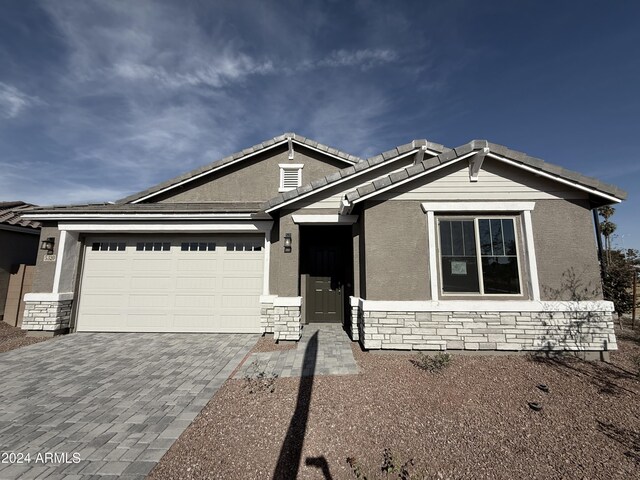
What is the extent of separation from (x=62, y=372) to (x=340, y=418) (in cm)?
548

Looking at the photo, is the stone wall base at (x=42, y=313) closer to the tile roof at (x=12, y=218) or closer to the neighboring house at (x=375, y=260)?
the neighboring house at (x=375, y=260)

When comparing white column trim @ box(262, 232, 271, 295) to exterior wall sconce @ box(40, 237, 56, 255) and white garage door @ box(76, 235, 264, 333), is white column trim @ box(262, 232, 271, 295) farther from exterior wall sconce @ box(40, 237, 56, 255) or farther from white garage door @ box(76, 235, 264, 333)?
exterior wall sconce @ box(40, 237, 56, 255)

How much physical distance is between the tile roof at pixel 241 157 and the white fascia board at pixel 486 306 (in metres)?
6.46

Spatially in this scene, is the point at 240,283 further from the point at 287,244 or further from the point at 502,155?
the point at 502,155

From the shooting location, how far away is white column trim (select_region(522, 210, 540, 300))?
19.2 ft

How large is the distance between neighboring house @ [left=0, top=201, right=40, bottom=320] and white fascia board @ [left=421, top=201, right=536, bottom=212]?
1225 centimetres

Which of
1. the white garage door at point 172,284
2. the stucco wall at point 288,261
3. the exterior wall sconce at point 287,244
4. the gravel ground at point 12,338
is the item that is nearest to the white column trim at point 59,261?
the white garage door at point 172,284

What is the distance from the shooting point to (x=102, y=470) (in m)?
2.77

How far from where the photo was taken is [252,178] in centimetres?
1070

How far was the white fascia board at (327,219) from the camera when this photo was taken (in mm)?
7219

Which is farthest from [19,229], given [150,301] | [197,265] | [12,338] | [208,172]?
[197,265]

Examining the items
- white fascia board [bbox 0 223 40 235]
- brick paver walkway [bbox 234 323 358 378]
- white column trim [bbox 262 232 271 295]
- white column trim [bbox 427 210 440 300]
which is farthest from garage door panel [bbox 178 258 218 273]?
white fascia board [bbox 0 223 40 235]

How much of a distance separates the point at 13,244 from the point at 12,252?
28 cm

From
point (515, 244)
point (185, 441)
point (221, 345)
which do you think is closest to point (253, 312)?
point (221, 345)
